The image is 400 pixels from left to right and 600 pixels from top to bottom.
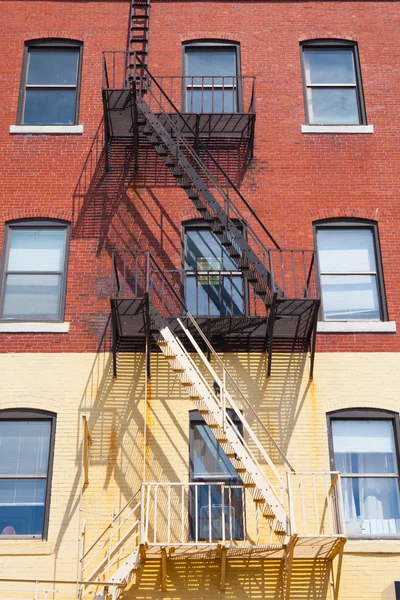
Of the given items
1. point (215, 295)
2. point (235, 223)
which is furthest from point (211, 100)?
point (215, 295)

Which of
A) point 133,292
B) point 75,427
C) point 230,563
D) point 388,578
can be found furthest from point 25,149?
point 388,578

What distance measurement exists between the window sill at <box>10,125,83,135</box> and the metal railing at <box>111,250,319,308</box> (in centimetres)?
280

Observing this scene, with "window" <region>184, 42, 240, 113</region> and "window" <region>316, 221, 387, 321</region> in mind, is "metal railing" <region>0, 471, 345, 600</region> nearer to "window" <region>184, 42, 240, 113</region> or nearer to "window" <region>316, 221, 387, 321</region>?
"window" <region>316, 221, 387, 321</region>

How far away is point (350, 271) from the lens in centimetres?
1471

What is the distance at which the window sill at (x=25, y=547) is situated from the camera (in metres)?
12.0

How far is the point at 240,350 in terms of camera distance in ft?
45.1

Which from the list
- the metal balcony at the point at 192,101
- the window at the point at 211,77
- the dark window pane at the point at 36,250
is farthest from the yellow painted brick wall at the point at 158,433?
the window at the point at 211,77

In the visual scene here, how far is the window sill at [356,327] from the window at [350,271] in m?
0.28

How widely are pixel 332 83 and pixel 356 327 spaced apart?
5562 mm

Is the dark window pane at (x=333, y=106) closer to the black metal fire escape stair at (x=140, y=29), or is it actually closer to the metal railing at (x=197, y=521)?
the black metal fire escape stair at (x=140, y=29)

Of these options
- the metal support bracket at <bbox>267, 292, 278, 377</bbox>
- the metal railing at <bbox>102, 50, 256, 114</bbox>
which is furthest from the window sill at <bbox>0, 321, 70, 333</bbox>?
the metal railing at <bbox>102, 50, 256, 114</bbox>

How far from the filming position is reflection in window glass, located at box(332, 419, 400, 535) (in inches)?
493

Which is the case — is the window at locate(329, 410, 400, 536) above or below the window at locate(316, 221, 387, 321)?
below

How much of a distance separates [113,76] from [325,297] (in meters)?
6.07
